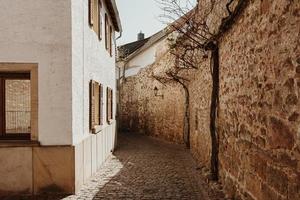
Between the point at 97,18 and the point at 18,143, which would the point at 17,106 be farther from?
the point at 97,18

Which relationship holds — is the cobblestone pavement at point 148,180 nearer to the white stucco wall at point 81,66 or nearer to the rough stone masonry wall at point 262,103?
the rough stone masonry wall at point 262,103

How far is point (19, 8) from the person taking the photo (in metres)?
7.07

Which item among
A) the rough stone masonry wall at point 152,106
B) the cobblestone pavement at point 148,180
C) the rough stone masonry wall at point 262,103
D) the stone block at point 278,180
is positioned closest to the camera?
the rough stone masonry wall at point 262,103

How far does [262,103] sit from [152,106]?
17937 mm

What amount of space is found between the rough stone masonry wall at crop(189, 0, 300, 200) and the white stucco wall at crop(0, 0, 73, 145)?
312 cm

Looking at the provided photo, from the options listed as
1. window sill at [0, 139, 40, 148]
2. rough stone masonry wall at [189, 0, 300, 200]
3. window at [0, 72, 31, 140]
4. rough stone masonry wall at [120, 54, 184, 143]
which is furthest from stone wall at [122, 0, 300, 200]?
rough stone masonry wall at [120, 54, 184, 143]

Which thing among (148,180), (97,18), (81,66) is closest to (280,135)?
(81,66)

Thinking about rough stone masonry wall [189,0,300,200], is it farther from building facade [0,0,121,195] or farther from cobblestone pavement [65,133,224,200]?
building facade [0,0,121,195]

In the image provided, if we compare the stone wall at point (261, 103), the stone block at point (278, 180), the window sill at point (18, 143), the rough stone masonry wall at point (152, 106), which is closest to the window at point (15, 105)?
the window sill at point (18, 143)

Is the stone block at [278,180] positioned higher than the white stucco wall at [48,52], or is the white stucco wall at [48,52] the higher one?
the white stucco wall at [48,52]

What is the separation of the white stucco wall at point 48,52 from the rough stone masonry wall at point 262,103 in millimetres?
3117

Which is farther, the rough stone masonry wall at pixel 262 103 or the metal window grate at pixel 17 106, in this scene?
the metal window grate at pixel 17 106


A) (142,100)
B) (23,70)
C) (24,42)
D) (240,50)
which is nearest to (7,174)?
(23,70)

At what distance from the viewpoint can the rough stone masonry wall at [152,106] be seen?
18344 mm
